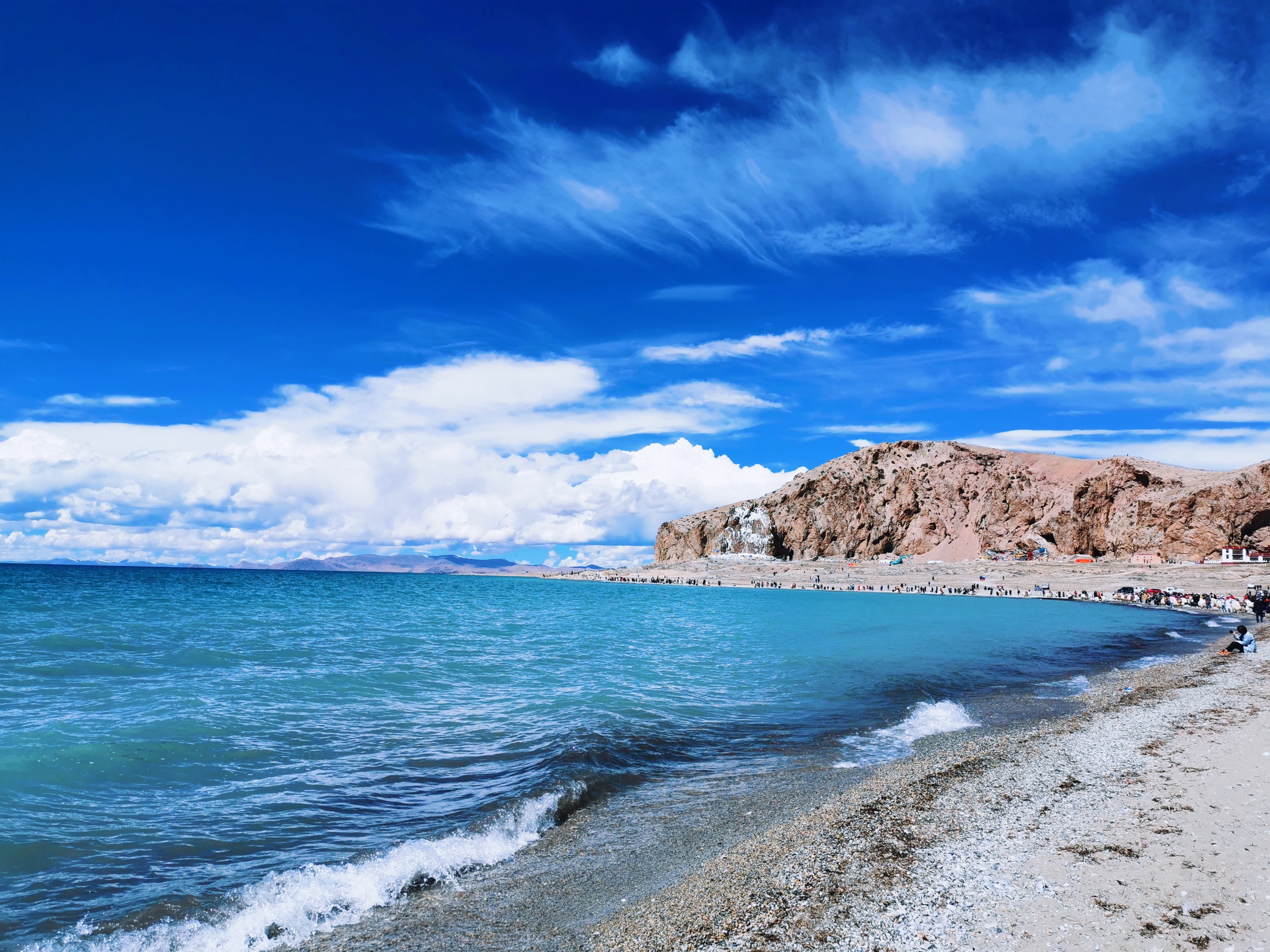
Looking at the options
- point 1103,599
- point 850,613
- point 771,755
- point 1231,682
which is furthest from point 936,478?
point 771,755

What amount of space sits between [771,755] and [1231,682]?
15.6 m

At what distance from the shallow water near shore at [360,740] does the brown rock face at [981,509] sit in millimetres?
93732

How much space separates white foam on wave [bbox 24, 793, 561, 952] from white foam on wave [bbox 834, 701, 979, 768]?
271 inches

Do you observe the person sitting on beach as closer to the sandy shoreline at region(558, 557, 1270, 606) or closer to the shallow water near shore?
the shallow water near shore

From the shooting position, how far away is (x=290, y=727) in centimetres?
1491

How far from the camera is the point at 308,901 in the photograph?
297 inches

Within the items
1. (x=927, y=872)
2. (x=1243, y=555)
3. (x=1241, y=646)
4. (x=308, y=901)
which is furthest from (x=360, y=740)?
(x=1243, y=555)

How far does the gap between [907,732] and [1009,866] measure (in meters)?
8.41

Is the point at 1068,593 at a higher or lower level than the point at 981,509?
lower

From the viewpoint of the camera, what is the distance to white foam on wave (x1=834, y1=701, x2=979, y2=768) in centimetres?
1307

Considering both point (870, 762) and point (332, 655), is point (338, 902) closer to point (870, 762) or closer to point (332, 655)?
point (870, 762)

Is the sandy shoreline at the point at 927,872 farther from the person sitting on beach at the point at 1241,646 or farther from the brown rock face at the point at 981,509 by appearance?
the brown rock face at the point at 981,509

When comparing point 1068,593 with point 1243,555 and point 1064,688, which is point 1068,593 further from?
point 1064,688

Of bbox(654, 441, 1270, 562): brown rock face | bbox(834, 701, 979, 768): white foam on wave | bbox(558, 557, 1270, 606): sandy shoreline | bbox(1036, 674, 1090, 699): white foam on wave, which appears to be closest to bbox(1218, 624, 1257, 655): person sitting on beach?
bbox(1036, 674, 1090, 699): white foam on wave
